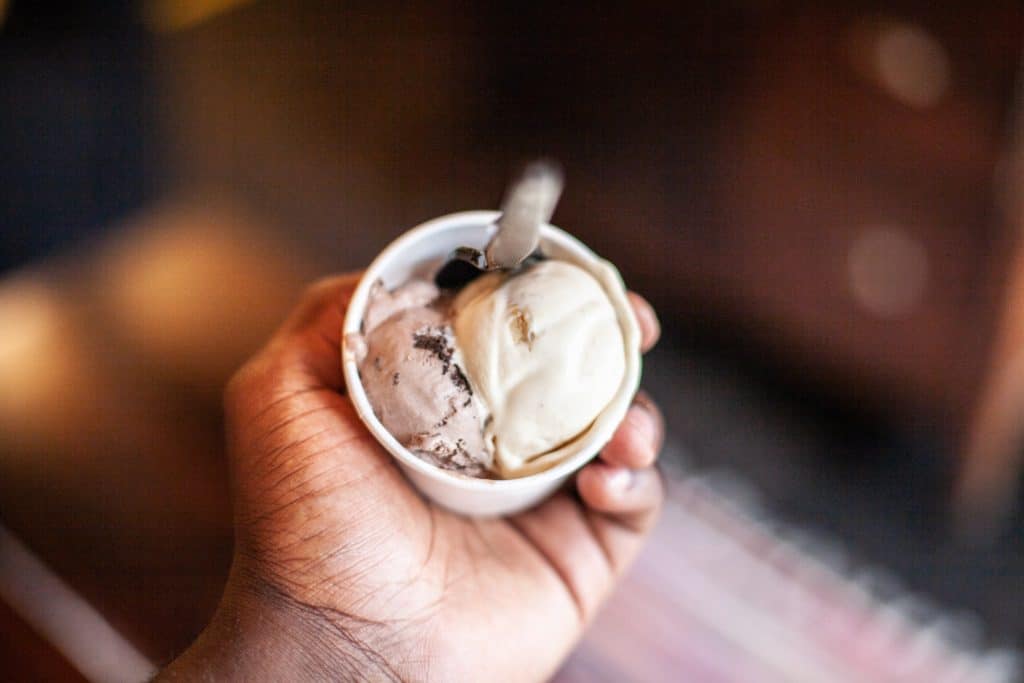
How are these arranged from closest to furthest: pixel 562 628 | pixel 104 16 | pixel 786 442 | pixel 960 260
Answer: pixel 562 628 → pixel 960 260 → pixel 786 442 → pixel 104 16

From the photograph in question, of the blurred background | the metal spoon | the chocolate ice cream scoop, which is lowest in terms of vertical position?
the blurred background

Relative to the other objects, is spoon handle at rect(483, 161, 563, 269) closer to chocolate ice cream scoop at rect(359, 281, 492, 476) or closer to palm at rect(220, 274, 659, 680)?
chocolate ice cream scoop at rect(359, 281, 492, 476)

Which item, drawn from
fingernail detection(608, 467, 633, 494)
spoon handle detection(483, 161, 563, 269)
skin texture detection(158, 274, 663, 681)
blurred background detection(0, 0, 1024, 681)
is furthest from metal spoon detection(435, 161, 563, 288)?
blurred background detection(0, 0, 1024, 681)

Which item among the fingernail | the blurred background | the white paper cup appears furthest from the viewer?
the blurred background

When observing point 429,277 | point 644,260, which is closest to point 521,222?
point 429,277

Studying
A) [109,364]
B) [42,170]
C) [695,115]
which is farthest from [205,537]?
[695,115]

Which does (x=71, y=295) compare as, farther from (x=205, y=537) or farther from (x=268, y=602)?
(x=268, y=602)

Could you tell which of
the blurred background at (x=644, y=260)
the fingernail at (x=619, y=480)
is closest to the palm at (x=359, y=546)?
the fingernail at (x=619, y=480)

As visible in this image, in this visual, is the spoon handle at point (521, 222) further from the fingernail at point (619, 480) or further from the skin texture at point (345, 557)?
the fingernail at point (619, 480)
